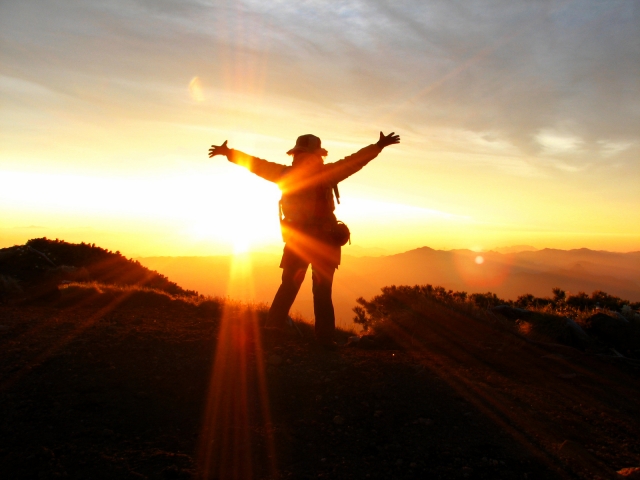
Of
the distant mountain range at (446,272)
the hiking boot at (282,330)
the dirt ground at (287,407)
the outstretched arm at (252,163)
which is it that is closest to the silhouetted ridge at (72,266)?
the dirt ground at (287,407)

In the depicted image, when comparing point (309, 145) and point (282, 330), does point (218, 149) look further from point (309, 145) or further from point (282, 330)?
point (282, 330)

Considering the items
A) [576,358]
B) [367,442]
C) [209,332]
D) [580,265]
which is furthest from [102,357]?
[580,265]

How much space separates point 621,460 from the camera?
3596 millimetres

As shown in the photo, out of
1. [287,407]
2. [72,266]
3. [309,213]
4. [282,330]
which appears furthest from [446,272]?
[287,407]

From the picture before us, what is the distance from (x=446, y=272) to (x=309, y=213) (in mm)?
141569

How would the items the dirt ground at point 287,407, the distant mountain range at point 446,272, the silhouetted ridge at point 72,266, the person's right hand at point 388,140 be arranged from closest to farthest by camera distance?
the dirt ground at point 287,407 < the person's right hand at point 388,140 < the silhouetted ridge at point 72,266 < the distant mountain range at point 446,272

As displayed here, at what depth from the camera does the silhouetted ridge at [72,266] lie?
10.9 m

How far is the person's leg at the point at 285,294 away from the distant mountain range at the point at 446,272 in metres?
64.0

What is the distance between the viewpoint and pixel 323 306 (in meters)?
6.41

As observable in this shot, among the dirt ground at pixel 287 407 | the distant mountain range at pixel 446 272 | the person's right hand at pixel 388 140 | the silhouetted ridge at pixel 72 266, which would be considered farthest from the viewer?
the distant mountain range at pixel 446 272

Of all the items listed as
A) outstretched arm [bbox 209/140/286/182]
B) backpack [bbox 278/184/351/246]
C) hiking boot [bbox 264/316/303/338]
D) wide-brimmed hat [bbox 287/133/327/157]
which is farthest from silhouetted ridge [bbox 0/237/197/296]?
wide-brimmed hat [bbox 287/133/327/157]

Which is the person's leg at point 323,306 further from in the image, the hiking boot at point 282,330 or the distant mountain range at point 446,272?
the distant mountain range at point 446,272

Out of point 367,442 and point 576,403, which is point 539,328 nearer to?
point 576,403

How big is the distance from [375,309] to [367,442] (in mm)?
6766
